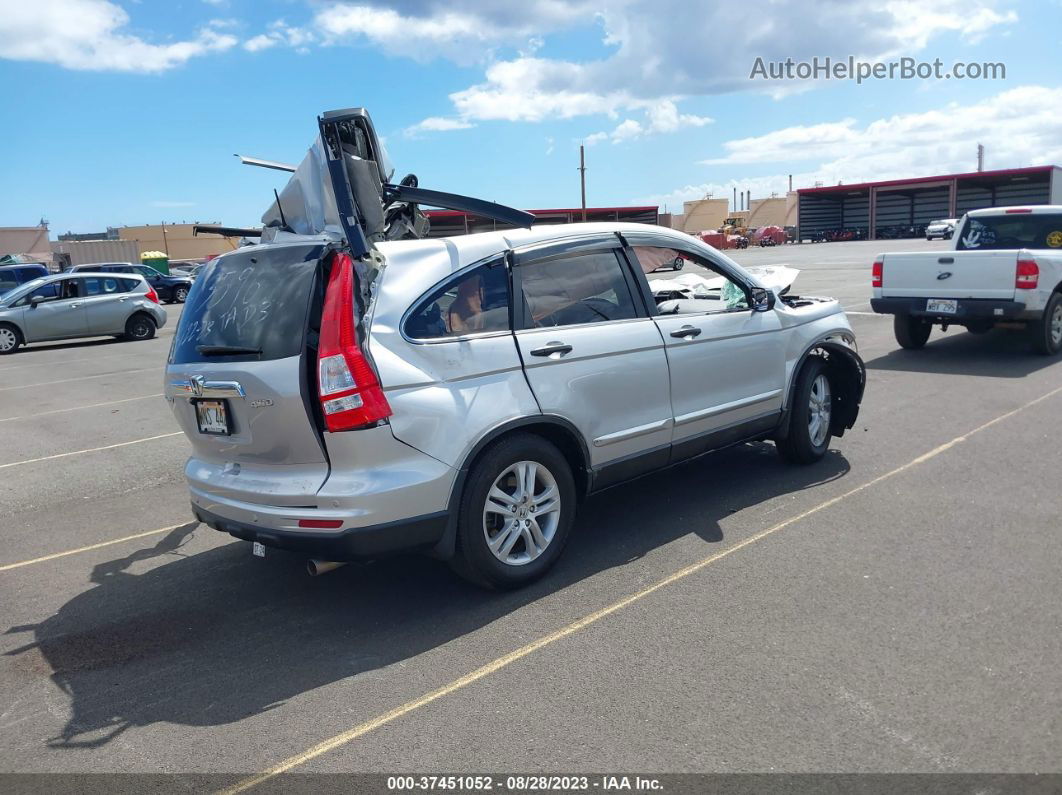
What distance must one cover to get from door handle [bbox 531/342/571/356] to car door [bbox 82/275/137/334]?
1777cm

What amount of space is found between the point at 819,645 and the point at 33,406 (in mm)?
10720

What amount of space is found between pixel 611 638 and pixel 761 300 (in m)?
2.81

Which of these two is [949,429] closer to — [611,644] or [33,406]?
[611,644]

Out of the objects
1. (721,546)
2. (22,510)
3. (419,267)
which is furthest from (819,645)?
(22,510)

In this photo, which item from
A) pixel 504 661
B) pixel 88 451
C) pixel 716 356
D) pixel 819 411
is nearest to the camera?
pixel 504 661

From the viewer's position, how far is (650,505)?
18.4ft

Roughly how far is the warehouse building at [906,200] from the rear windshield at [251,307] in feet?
215

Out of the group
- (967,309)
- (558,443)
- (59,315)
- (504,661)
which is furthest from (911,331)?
(59,315)

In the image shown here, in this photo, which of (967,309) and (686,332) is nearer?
(686,332)

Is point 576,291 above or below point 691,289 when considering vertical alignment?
above

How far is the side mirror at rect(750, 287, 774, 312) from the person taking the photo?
568cm

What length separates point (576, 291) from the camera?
474 cm

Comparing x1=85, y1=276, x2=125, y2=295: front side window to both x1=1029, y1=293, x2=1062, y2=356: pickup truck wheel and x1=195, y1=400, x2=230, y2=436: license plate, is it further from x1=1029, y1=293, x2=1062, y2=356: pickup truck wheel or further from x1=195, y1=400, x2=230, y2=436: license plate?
x1=1029, y1=293, x2=1062, y2=356: pickup truck wheel

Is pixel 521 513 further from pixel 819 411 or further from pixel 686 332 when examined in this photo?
pixel 819 411
